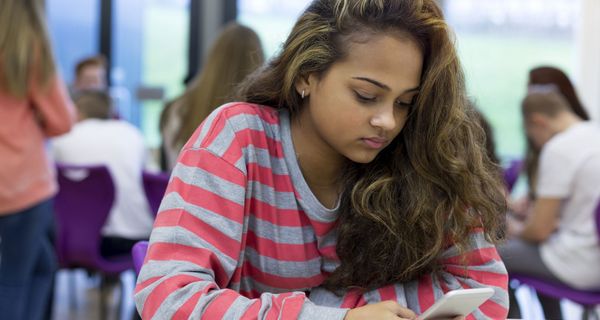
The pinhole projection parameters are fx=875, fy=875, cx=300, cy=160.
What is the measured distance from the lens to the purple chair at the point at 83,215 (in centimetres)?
358

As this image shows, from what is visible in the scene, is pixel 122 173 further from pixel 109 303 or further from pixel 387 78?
pixel 387 78

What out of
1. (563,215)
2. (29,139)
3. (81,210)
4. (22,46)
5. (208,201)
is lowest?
(81,210)

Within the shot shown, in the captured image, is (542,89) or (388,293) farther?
(542,89)

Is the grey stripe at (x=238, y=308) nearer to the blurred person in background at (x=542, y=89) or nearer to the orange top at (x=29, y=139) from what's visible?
→ the orange top at (x=29, y=139)

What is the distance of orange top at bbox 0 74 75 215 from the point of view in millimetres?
2936

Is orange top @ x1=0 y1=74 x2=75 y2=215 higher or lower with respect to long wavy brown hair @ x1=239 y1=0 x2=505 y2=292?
lower

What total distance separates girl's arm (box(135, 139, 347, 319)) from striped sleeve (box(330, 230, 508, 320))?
0.21 m

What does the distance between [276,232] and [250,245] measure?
5 centimetres

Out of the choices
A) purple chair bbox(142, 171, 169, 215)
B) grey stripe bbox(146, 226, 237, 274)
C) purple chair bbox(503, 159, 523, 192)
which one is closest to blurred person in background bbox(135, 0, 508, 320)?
grey stripe bbox(146, 226, 237, 274)

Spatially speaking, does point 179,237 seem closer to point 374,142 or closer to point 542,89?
point 374,142

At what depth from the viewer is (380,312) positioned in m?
1.27

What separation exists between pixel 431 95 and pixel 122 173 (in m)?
2.65

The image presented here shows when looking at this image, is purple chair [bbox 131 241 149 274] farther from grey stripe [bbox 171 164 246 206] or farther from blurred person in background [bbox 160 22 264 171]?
blurred person in background [bbox 160 22 264 171]

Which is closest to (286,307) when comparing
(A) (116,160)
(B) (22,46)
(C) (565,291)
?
(B) (22,46)
